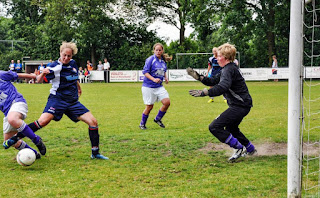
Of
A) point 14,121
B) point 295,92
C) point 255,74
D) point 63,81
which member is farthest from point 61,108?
point 255,74

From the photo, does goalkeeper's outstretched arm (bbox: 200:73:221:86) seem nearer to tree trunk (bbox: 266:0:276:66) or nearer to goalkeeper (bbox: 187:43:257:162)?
goalkeeper (bbox: 187:43:257:162)

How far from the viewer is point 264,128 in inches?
354

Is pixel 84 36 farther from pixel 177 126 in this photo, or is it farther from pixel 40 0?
pixel 177 126

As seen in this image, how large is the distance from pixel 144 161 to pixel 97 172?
0.87 meters

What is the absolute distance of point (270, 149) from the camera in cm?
686

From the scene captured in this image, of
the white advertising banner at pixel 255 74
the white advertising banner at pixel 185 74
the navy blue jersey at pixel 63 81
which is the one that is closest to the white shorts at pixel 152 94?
the navy blue jersey at pixel 63 81

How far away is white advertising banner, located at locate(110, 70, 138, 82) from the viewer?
35156mm

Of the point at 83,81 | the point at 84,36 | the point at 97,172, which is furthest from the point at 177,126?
the point at 84,36

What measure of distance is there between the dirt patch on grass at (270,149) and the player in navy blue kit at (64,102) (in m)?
1.81

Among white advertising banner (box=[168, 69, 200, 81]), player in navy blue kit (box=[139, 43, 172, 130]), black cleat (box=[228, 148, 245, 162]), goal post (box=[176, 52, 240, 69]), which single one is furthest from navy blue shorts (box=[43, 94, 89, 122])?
goal post (box=[176, 52, 240, 69])

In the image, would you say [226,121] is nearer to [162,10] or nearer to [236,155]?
[236,155]

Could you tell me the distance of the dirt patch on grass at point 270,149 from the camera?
6548mm

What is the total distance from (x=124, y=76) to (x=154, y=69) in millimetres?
26391

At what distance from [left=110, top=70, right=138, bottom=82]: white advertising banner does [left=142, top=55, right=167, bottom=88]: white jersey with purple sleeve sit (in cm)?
2552
